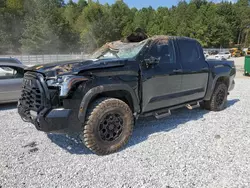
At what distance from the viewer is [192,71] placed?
4.84m

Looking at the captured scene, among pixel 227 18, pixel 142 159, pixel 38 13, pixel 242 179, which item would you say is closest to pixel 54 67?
pixel 142 159

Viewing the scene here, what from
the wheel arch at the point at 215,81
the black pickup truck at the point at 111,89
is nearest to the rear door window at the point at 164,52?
the black pickup truck at the point at 111,89

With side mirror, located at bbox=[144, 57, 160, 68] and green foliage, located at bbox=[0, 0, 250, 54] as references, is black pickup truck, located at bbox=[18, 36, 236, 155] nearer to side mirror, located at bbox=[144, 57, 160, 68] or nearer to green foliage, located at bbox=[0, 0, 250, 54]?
side mirror, located at bbox=[144, 57, 160, 68]

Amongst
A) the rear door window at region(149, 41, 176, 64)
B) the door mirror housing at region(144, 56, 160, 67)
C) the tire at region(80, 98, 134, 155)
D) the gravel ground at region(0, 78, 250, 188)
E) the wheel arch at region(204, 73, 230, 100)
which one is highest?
the rear door window at region(149, 41, 176, 64)

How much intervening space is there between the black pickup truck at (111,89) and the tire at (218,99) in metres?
1.03

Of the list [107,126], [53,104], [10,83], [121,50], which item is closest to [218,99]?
[121,50]

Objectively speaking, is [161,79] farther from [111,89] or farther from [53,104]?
[53,104]

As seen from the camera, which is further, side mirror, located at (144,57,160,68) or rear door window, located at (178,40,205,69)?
rear door window, located at (178,40,205,69)

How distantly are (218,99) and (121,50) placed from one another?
3.10m

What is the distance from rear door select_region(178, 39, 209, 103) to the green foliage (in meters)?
42.1

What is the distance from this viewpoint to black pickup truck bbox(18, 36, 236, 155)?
317 cm

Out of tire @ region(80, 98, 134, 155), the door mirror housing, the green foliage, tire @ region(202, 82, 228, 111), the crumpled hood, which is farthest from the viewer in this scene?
the green foliage

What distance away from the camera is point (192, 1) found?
265 ft

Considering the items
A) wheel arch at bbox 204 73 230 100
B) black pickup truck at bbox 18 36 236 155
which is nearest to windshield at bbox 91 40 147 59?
black pickup truck at bbox 18 36 236 155
